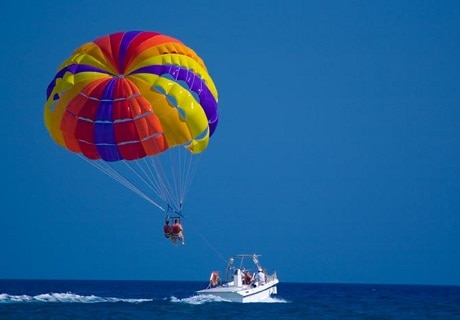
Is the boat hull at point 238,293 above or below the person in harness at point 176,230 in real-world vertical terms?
above

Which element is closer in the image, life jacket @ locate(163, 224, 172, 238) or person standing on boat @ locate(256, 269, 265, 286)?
life jacket @ locate(163, 224, 172, 238)

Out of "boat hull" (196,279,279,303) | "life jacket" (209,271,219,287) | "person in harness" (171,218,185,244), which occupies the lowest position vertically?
"person in harness" (171,218,185,244)

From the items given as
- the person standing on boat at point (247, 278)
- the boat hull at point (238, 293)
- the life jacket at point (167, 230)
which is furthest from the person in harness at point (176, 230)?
the person standing on boat at point (247, 278)

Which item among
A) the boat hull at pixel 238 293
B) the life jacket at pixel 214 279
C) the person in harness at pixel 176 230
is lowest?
the person in harness at pixel 176 230

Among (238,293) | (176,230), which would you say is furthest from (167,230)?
(238,293)

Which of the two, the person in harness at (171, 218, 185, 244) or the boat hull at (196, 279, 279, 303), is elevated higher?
the boat hull at (196, 279, 279, 303)

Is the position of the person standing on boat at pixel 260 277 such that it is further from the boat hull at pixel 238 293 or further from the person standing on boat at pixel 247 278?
the person standing on boat at pixel 247 278

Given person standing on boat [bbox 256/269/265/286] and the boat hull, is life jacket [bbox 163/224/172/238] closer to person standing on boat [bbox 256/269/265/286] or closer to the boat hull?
the boat hull

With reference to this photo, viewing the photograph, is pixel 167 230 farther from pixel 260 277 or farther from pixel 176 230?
pixel 260 277

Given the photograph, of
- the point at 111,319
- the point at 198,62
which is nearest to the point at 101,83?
the point at 198,62

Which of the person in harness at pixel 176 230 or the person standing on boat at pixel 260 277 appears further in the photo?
the person standing on boat at pixel 260 277

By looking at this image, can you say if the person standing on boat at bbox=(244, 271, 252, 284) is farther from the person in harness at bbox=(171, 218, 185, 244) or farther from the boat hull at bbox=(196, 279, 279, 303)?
the person in harness at bbox=(171, 218, 185, 244)

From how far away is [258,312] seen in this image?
33219mm

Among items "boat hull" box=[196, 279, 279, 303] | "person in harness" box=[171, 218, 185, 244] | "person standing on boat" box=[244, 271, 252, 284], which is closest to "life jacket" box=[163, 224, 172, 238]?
"person in harness" box=[171, 218, 185, 244]
